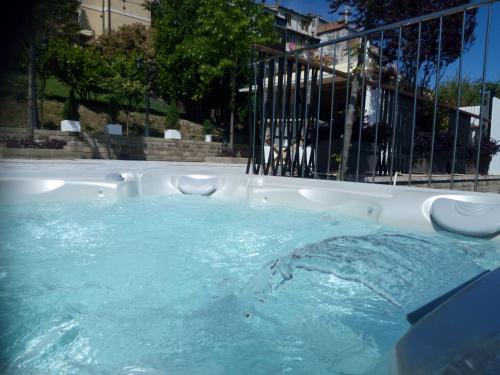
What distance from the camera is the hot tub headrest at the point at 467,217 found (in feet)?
6.64

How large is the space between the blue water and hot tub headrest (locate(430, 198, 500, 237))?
7 centimetres

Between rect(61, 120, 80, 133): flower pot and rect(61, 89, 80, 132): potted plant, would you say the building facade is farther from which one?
rect(61, 120, 80, 133): flower pot

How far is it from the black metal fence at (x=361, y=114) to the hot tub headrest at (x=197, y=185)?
2.72 feet

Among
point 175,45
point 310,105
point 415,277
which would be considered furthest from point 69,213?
point 175,45

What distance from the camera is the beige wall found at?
18.6m

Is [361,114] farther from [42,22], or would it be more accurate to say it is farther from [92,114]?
[92,114]

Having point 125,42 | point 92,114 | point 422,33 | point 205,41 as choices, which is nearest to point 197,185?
point 422,33

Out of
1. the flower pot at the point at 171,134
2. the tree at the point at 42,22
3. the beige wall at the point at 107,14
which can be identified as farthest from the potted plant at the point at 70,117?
the beige wall at the point at 107,14

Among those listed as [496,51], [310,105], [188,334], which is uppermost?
[496,51]

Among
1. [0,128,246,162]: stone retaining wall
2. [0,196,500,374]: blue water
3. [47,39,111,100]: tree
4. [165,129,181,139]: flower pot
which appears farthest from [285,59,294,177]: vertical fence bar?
[47,39,111,100]: tree

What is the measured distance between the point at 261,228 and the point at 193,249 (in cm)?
59

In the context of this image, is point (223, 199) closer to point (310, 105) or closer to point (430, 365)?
point (310, 105)

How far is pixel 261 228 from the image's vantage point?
249cm

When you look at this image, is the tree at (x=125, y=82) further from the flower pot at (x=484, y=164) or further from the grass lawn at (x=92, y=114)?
the flower pot at (x=484, y=164)
